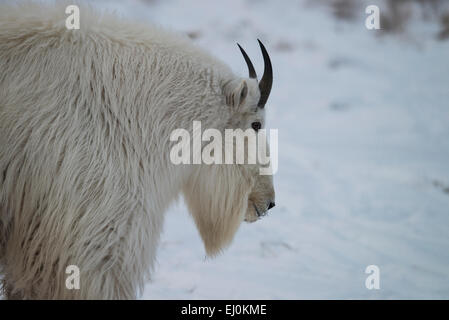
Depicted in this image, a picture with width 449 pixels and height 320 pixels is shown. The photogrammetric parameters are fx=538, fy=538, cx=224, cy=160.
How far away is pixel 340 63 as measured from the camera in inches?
429

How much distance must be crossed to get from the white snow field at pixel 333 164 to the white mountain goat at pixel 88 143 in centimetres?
55

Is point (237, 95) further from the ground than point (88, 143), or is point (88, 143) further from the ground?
point (237, 95)

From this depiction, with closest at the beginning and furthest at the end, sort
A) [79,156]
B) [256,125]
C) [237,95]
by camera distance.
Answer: [79,156]
[237,95]
[256,125]

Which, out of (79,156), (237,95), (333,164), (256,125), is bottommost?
(79,156)

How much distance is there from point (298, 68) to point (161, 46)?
321 inches

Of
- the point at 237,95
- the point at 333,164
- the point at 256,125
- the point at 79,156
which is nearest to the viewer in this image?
the point at 79,156

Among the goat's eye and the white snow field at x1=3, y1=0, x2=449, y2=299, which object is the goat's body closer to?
the goat's eye

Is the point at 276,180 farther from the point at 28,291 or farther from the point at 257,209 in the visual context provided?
the point at 28,291

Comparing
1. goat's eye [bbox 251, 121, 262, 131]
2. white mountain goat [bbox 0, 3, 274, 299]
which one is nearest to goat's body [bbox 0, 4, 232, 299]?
white mountain goat [bbox 0, 3, 274, 299]

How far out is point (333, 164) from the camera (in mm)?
7754

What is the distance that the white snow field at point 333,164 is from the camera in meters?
4.66

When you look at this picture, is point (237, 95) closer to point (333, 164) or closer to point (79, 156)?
point (79, 156)

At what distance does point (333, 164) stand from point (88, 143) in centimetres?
555

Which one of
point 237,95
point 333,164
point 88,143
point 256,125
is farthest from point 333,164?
point 88,143
